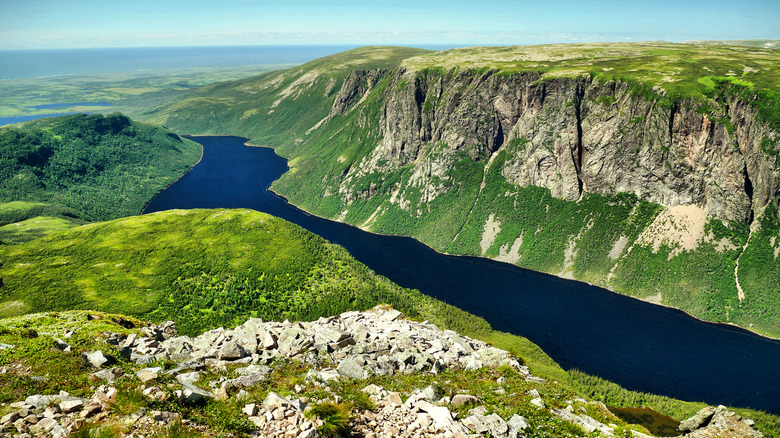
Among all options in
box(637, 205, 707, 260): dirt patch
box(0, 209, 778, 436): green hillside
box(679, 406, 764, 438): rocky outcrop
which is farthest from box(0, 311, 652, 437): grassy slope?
box(637, 205, 707, 260): dirt patch

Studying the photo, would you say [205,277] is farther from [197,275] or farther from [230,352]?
[230,352]

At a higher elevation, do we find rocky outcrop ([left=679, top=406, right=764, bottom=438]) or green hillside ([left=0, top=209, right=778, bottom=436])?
rocky outcrop ([left=679, top=406, right=764, bottom=438])

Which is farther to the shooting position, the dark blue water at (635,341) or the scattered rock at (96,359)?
the dark blue water at (635,341)

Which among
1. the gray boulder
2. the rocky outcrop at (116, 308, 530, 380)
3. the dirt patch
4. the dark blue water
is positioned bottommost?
the dark blue water

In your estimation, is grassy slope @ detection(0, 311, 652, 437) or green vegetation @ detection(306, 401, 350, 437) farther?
grassy slope @ detection(0, 311, 652, 437)

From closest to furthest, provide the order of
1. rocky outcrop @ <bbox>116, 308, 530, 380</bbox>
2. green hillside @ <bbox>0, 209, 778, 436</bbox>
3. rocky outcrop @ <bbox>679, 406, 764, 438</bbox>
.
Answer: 1. rocky outcrop @ <bbox>679, 406, 764, 438</bbox>
2. rocky outcrop @ <bbox>116, 308, 530, 380</bbox>
3. green hillside @ <bbox>0, 209, 778, 436</bbox>

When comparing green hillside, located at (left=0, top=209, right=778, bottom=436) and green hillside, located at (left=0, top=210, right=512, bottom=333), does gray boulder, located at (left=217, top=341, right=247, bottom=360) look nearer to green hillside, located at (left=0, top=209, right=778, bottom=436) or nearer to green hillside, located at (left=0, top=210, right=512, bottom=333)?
green hillside, located at (left=0, top=209, right=778, bottom=436)

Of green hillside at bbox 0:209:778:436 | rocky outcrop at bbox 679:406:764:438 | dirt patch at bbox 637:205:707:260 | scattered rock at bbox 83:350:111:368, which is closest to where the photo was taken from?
scattered rock at bbox 83:350:111:368

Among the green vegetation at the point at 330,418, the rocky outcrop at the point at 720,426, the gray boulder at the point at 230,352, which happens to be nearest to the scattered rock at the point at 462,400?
the green vegetation at the point at 330,418

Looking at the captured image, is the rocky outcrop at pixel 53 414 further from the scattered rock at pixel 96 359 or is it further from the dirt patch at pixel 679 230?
the dirt patch at pixel 679 230
